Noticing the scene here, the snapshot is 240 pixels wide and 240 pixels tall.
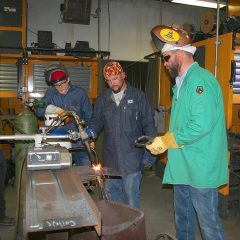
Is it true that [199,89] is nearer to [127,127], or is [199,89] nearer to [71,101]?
[127,127]

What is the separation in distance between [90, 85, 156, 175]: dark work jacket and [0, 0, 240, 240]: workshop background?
1.99ft

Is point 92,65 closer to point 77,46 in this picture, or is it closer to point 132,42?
point 77,46

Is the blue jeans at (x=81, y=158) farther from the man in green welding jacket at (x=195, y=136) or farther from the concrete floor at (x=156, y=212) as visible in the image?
the man in green welding jacket at (x=195, y=136)

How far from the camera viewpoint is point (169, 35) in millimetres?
2059

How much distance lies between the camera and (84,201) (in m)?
1.18

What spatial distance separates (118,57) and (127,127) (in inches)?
137

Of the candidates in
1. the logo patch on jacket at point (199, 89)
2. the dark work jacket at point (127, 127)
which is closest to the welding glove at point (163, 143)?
the logo patch on jacket at point (199, 89)

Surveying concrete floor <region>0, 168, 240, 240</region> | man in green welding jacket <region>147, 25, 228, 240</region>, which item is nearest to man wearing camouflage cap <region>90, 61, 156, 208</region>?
man in green welding jacket <region>147, 25, 228, 240</region>

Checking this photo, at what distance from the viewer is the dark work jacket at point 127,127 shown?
2.51 m

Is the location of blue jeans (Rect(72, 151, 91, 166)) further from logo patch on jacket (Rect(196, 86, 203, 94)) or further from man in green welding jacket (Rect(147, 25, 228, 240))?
logo patch on jacket (Rect(196, 86, 203, 94))

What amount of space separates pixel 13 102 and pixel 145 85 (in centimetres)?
222

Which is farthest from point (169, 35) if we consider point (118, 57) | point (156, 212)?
point (118, 57)

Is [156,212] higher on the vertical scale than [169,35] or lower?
lower

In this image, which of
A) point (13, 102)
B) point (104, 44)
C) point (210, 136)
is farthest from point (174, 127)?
point (104, 44)
